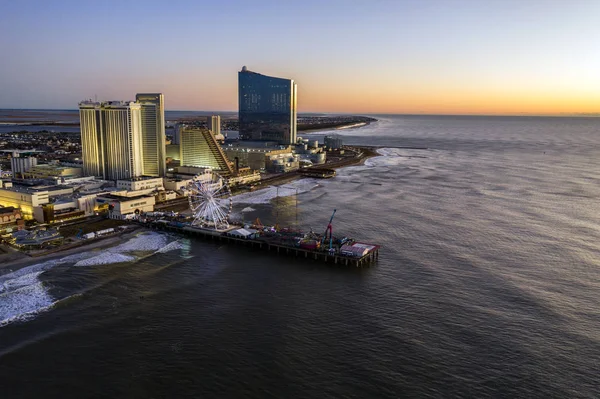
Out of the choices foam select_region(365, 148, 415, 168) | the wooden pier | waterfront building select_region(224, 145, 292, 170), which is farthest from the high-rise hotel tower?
foam select_region(365, 148, 415, 168)

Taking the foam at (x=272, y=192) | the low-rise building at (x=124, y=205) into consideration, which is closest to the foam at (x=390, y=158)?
the foam at (x=272, y=192)

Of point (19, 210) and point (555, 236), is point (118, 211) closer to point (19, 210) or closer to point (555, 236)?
point (19, 210)

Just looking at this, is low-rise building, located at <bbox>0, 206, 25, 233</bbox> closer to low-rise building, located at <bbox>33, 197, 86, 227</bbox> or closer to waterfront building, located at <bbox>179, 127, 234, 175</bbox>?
low-rise building, located at <bbox>33, 197, 86, 227</bbox>

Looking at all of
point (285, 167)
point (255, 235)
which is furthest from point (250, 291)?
point (285, 167)

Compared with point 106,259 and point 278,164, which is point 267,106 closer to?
point 278,164

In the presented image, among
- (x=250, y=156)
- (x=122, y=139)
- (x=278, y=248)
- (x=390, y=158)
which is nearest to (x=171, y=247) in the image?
(x=278, y=248)

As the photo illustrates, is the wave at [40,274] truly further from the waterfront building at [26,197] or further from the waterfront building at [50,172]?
the waterfront building at [50,172]
